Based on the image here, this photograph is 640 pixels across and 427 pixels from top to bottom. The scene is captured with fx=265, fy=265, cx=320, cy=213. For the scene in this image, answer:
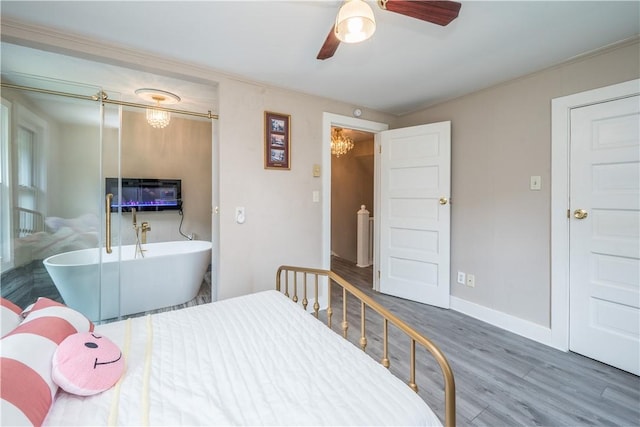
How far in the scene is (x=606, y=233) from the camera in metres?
1.88

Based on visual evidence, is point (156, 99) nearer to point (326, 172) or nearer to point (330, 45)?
point (326, 172)

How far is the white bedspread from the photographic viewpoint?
0.76m

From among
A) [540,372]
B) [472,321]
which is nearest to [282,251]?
[472,321]

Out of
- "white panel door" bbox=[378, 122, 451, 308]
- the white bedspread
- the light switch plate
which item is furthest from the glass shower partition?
the light switch plate

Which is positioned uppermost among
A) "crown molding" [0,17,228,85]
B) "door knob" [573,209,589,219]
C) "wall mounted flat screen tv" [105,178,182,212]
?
"crown molding" [0,17,228,85]

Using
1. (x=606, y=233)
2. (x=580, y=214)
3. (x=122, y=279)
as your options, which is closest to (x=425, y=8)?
(x=580, y=214)

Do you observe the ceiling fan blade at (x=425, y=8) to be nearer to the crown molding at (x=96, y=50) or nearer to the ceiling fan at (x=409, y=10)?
the ceiling fan at (x=409, y=10)

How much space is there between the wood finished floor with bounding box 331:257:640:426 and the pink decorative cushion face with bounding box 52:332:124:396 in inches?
60.8

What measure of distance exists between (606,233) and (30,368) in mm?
3090

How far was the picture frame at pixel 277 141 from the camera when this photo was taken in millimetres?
2449

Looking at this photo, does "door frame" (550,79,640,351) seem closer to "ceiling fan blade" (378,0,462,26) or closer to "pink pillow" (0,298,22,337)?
A: "ceiling fan blade" (378,0,462,26)

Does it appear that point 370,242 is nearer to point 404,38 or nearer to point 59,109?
point 404,38

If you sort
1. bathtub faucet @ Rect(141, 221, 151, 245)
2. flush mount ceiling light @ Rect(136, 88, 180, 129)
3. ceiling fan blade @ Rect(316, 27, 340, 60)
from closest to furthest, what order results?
ceiling fan blade @ Rect(316, 27, 340, 60)
flush mount ceiling light @ Rect(136, 88, 180, 129)
bathtub faucet @ Rect(141, 221, 151, 245)

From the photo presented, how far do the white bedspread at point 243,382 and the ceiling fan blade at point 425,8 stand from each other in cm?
151
